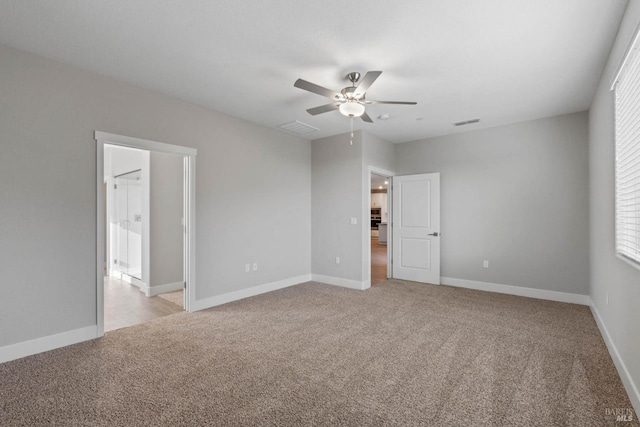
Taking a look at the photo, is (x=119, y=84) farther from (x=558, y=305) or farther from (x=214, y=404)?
(x=558, y=305)

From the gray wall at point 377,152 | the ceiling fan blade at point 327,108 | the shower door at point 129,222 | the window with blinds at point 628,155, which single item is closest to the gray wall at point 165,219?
the shower door at point 129,222

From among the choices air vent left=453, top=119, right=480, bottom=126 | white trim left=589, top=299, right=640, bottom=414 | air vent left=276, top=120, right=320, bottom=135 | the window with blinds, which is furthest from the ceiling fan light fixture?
white trim left=589, top=299, right=640, bottom=414

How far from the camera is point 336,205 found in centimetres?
553

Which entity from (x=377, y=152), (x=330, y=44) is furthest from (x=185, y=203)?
(x=377, y=152)

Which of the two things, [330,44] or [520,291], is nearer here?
[330,44]

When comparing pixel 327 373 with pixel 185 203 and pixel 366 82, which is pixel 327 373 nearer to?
→ pixel 366 82

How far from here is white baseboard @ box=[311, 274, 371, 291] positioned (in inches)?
205

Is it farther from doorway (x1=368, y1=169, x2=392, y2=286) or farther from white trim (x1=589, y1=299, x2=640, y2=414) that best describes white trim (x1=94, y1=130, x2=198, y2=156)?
white trim (x1=589, y1=299, x2=640, y2=414)

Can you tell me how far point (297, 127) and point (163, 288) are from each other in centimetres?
338

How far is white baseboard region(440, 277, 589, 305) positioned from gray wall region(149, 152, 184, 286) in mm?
4689

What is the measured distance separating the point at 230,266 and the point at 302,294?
1.19m

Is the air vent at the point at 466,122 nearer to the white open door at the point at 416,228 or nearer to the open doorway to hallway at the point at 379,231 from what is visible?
the white open door at the point at 416,228

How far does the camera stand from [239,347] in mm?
2910

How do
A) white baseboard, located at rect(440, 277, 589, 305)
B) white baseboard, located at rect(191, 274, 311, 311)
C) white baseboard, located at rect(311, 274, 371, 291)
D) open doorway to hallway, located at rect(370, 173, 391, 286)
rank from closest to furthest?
1. white baseboard, located at rect(191, 274, 311, 311)
2. white baseboard, located at rect(440, 277, 589, 305)
3. white baseboard, located at rect(311, 274, 371, 291)
4. open doorway to hallway, located at rect(370, 173, 391, 286)
